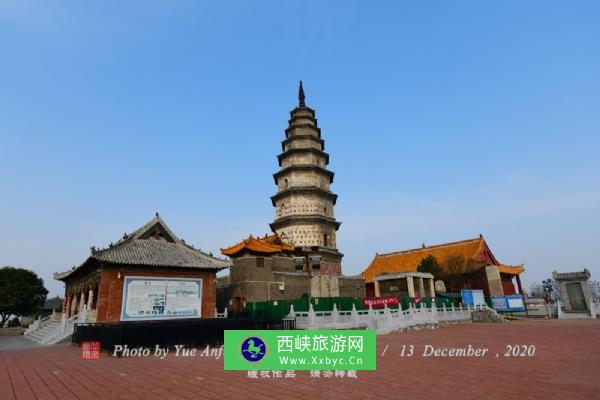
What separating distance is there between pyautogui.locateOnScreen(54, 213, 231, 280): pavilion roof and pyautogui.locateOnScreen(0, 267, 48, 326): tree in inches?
991

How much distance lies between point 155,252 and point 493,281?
3143 centimetres

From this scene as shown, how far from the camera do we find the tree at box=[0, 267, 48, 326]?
137 ft

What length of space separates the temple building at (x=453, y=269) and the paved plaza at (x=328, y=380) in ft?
72.7

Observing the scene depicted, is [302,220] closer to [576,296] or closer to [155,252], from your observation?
[155,252]

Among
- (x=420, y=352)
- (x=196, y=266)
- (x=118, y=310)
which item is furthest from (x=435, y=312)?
(x=118, y=310)

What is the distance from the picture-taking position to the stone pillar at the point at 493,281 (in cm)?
3420

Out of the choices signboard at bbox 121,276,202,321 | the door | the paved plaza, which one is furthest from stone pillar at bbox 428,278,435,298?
the paved plaza

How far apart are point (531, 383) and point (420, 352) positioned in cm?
457

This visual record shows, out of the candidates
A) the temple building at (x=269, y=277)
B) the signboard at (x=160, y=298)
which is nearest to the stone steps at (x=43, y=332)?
the signboard at (x=160, y=298)

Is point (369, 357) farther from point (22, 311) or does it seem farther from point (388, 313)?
point (22, 311)

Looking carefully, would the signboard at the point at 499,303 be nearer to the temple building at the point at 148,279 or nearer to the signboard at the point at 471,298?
the signboard at the point at 471,298

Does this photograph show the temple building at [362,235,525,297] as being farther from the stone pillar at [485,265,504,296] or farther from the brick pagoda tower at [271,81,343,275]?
the brick pagoda tower at [271,81,343,275]

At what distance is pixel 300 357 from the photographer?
6.79m

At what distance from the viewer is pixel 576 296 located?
26.9 meters
